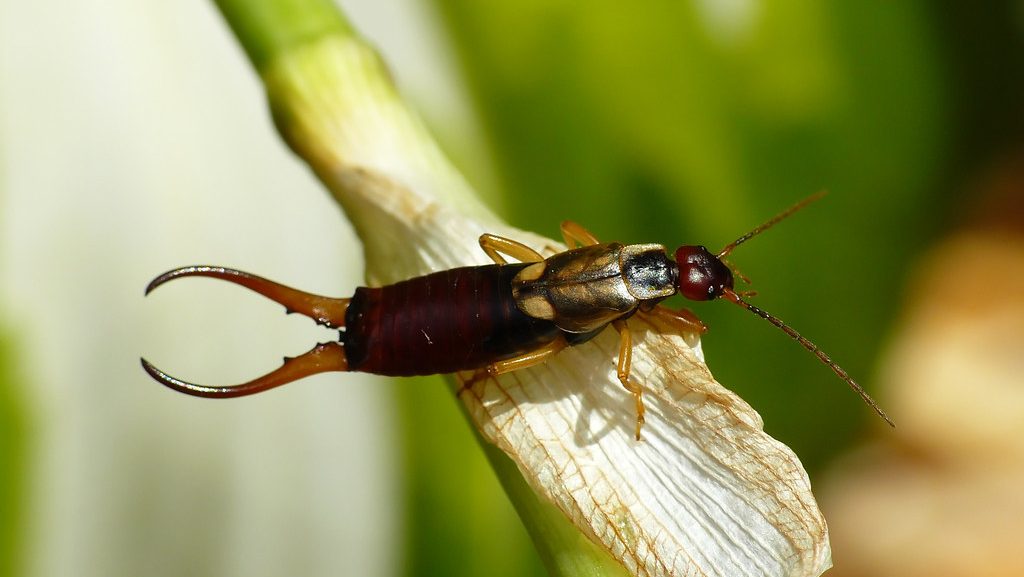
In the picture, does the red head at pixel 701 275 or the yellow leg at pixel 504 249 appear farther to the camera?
the red head at pixel 701 275

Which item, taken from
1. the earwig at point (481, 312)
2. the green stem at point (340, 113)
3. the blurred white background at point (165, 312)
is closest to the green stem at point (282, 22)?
the green stem at point (340, 113)

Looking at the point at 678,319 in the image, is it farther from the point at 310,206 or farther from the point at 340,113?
the point at 310,206

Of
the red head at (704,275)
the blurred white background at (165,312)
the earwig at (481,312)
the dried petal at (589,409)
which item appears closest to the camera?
the dried petal at (589,409)

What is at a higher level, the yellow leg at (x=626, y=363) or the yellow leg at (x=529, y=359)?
the yellow leg at (x=529, y=359)

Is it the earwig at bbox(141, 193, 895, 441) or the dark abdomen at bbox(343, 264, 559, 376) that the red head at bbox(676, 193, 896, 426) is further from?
the dark abdomen at bbox(343, 264, 559, 376)

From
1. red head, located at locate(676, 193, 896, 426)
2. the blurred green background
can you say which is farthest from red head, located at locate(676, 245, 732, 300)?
the blurred green background

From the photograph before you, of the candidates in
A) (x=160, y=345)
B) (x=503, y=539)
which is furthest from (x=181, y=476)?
(x=503, y=539)

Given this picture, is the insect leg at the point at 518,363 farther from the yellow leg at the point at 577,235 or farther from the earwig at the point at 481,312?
the yellow leg at the point at 577,235
